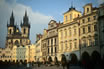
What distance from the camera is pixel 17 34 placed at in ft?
431

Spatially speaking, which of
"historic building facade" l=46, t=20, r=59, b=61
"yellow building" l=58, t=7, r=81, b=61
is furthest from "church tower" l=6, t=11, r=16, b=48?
"yellow building" l=58, t=7, r=81, b=61

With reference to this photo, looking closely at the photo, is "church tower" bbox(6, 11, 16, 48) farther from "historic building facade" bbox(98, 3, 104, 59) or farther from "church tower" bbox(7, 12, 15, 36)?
"historic building facade" bbox(98, 3, 104, 59)

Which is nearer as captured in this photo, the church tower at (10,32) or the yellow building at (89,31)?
the yellow building at (89,31)

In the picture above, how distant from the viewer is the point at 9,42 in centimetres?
12338

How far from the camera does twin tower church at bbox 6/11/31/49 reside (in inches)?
4906

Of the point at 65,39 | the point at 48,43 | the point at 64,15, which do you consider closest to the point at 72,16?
the point at 64,15

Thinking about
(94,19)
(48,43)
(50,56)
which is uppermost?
(94,19)

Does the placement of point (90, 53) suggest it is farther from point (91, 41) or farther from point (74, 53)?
point (74, 53)

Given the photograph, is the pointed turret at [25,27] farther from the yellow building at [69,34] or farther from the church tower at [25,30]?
the yellow building at [69,34]

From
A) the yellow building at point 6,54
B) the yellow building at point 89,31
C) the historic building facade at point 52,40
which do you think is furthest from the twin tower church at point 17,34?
the yellow building at point 89,31

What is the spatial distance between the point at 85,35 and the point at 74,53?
5647mm

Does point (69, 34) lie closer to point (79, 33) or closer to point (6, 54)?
point (79, 33)

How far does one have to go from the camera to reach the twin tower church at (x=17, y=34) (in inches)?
4906

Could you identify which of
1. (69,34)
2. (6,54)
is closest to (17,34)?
(6,54)
